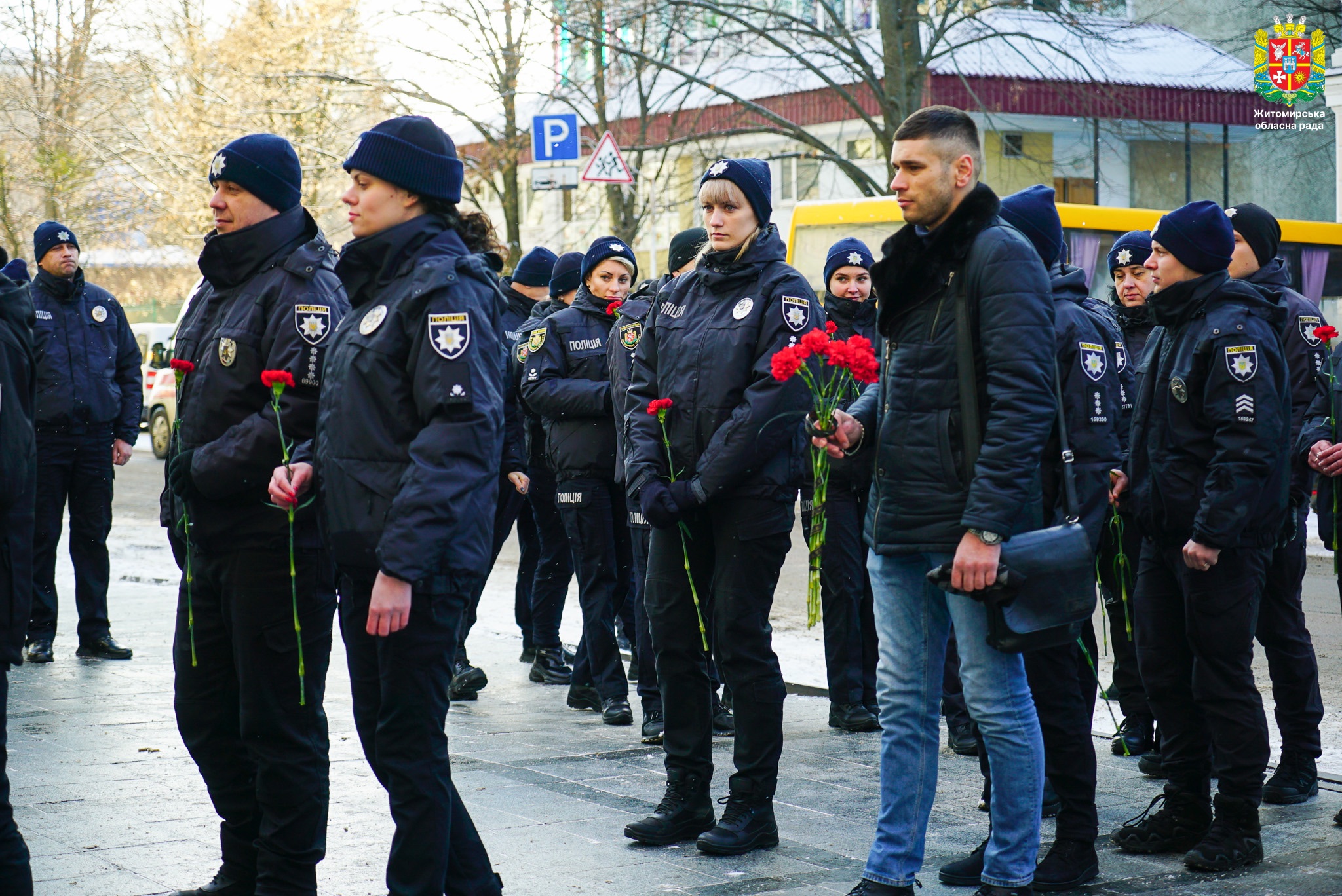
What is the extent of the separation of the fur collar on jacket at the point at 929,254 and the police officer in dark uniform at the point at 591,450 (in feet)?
9.78

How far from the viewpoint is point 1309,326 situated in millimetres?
6430

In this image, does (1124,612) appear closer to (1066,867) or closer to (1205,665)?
(1205,665)

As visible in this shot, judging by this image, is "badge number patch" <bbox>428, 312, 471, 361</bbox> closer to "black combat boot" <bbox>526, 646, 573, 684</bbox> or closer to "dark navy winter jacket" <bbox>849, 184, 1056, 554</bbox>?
"dark navy winter jacket" <bbox>849, 184, 1056, 554</bbox>

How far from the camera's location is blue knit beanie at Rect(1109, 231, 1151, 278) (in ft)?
22.8

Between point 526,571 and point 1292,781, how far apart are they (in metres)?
4.46

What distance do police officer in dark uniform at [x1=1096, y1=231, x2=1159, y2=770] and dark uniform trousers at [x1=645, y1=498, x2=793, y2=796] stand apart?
127cm

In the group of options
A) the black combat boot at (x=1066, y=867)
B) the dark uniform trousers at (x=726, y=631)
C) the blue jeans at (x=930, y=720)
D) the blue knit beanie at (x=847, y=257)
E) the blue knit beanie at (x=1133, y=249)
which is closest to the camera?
the blue jeans at (x=930, y=720)

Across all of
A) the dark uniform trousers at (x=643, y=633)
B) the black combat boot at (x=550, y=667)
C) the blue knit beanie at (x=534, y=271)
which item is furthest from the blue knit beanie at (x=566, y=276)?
the black combat boot at (x=550, y=667)

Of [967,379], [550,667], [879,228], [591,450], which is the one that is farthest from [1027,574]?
[879,228]

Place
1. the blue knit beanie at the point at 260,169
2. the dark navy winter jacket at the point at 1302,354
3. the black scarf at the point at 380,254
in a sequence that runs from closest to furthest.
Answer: the black scarf at the point at 380,254
the blue knit beanie at the point at 260,169
the dark navy winter jacket at the point at 1302,354

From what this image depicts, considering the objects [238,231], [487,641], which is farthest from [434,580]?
[487,641]

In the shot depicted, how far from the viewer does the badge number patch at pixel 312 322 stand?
4141 millimetres

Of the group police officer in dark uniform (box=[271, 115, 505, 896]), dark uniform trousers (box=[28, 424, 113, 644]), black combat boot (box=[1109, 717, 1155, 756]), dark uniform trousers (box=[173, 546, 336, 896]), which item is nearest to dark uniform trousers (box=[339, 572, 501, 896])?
police officer in dark uniform (box=[271, 115, 505, 896])

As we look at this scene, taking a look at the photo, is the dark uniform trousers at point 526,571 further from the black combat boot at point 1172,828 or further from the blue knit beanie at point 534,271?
the black combat boot at point 1172,828
